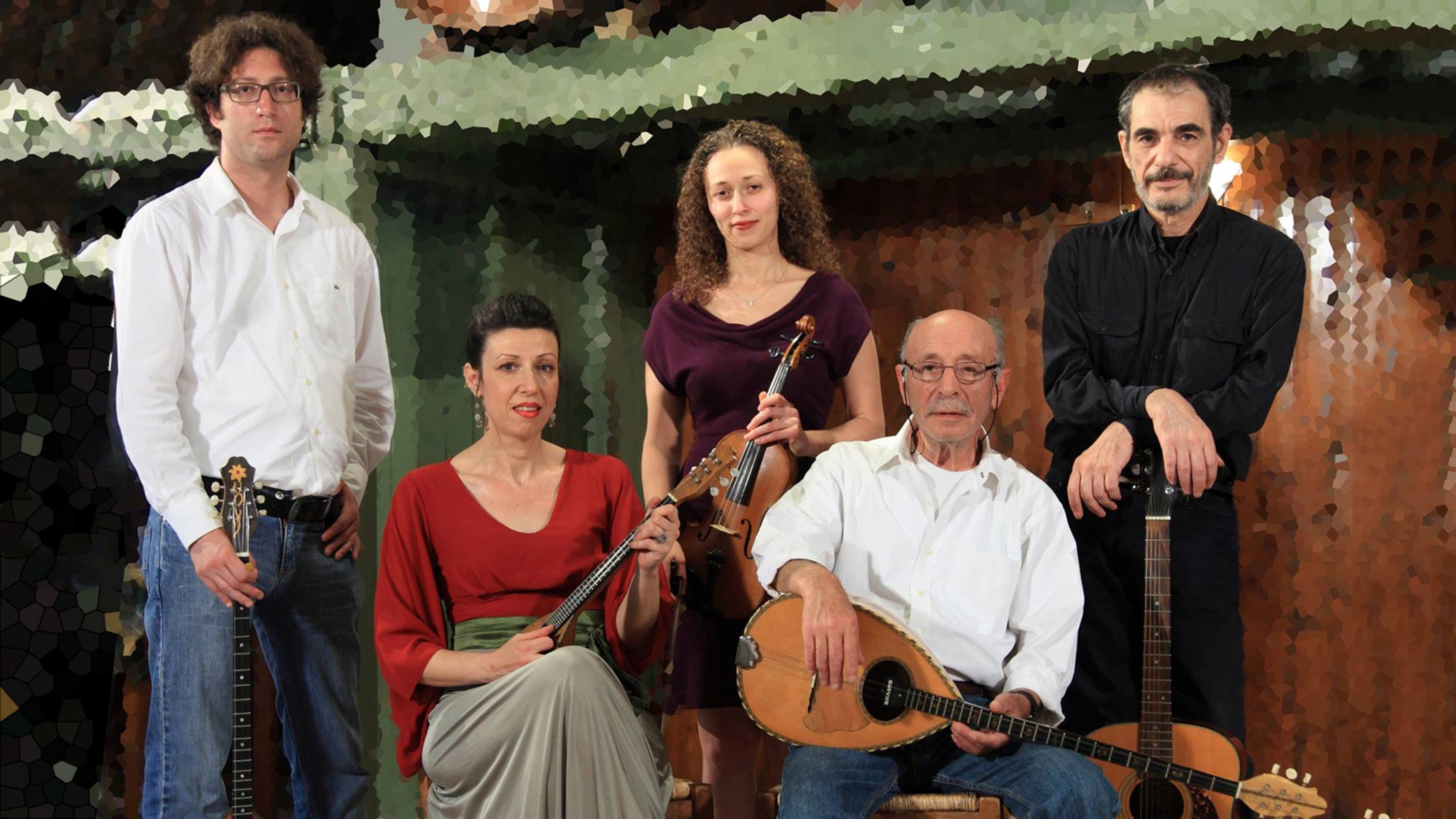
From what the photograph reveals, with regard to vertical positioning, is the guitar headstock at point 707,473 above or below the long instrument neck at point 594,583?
above

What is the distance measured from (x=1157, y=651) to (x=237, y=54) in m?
2.23

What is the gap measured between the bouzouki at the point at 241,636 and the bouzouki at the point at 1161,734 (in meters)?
1.69

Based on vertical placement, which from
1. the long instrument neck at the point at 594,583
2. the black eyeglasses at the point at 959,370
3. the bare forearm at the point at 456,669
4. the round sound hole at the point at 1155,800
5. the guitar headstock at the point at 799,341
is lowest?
the round sound hole at the point at 1155,800

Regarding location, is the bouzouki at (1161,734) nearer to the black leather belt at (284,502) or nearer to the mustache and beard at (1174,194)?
the mustache and beard at (1174,194)

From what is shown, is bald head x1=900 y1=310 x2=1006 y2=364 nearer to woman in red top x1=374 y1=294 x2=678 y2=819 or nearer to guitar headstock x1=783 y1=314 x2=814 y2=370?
guitar headstock x1=783 y1=314 x2=814 y2=370

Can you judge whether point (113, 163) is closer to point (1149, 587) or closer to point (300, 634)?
point (300, 634)

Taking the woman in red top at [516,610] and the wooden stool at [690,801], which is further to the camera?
the wooden stool at [690,801]

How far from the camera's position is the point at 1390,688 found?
336 cm

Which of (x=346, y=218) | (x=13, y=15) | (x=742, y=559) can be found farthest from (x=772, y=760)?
(x=13, y=15)

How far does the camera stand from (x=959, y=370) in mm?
2791

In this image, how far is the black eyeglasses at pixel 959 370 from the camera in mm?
2789

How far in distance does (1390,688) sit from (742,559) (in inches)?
64.0

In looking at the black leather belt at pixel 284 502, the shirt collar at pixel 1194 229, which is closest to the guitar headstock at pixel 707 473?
the black leather belt at pixel 284 502

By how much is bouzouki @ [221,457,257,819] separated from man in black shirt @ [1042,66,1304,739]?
1679mm
